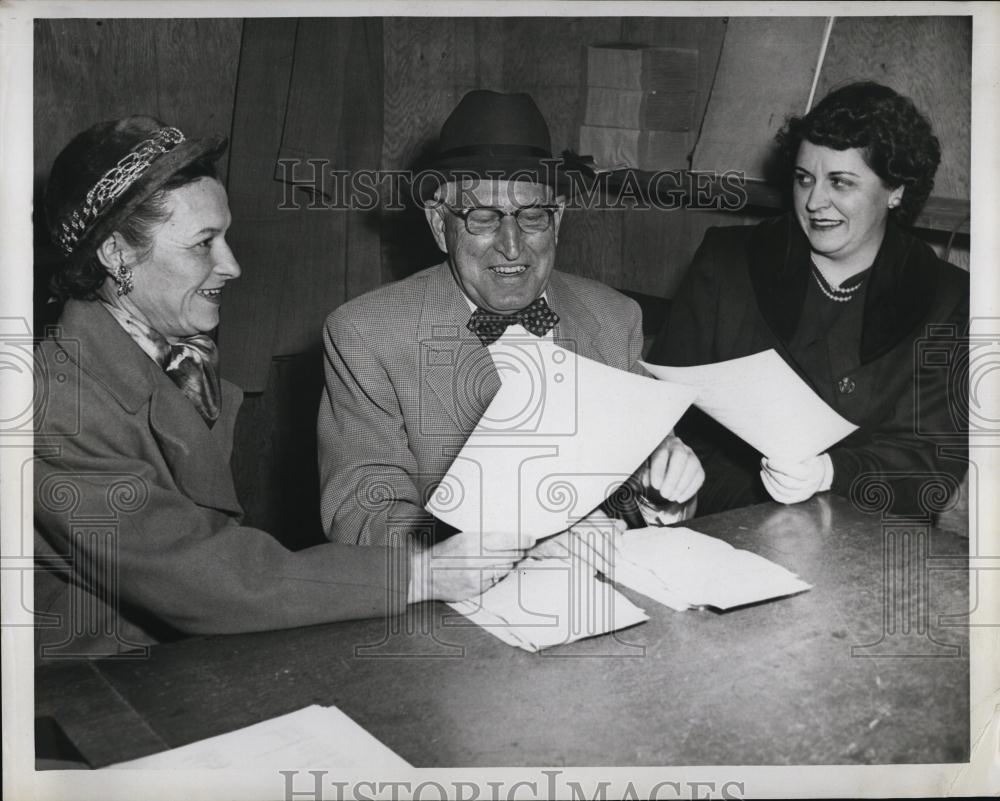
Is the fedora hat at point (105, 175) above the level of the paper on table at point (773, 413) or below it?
above

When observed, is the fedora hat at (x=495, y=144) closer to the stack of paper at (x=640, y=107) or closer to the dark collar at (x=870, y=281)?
the stack of paper at (x=640, y=107)

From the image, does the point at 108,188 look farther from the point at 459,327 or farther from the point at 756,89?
the point at 756,89

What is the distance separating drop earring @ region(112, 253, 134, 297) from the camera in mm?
1871

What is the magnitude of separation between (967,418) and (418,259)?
1427 mm

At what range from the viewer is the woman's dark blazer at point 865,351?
2.02 metres

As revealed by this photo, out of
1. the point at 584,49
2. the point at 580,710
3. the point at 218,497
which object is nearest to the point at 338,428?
the point at 218,497

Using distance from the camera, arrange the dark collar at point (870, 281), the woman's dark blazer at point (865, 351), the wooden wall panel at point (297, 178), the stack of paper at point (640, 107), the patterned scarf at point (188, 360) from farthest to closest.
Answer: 1. the wooden wall panel at point (297, 178)
2. the stack of paper at point (640, 107)
3. the dark collar at point (870, 281)
4. the woman's dark blazer at point (865, 351)
5. the patterned scarf at point (188, 360)

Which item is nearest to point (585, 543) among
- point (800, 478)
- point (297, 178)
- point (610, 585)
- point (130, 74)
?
point (610, 585)

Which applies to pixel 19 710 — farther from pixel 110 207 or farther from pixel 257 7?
pixel 257 7

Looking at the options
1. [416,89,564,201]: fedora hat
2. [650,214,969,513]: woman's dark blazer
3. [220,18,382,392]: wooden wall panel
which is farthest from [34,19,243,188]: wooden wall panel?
[650,214,969,513]: woman's dark blazer

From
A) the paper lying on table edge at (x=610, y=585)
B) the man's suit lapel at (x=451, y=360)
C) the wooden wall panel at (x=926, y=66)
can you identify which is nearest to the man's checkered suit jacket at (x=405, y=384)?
the man's suit lapel at (x=451, y=360)

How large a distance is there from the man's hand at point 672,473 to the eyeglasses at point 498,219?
51cm

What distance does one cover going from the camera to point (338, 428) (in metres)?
2.14

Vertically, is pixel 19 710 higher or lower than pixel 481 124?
lower
